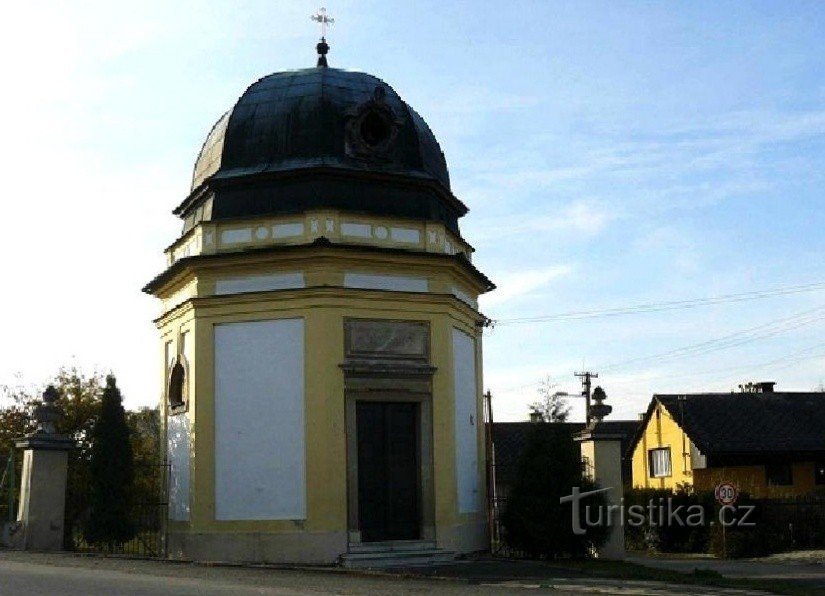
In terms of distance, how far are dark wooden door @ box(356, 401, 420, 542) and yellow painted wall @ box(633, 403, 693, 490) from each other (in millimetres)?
19858

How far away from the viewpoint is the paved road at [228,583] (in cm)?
1293

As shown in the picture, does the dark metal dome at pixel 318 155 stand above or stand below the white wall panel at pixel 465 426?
above

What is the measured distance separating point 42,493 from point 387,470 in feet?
20.9

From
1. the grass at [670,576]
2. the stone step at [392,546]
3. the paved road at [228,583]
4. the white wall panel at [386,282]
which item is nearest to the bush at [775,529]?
the grass at [670,576]

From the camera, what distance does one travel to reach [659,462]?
40.7 m

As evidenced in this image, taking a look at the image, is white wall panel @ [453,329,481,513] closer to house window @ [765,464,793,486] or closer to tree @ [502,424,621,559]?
tree @ [502,424,621,559]

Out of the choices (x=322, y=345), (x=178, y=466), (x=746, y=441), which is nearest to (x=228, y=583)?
(x=322, y=345)

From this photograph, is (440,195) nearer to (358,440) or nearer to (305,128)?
(305,128)

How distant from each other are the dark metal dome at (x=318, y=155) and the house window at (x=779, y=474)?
20995 mm

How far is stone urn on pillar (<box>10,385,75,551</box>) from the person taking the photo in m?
→ 18.7

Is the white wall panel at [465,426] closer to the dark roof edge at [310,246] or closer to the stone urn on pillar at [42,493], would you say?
the dark roof edge at [310,246]

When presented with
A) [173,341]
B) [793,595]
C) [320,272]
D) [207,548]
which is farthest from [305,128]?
[793,595]

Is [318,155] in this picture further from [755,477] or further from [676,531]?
[755,477]

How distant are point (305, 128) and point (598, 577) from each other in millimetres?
9972
